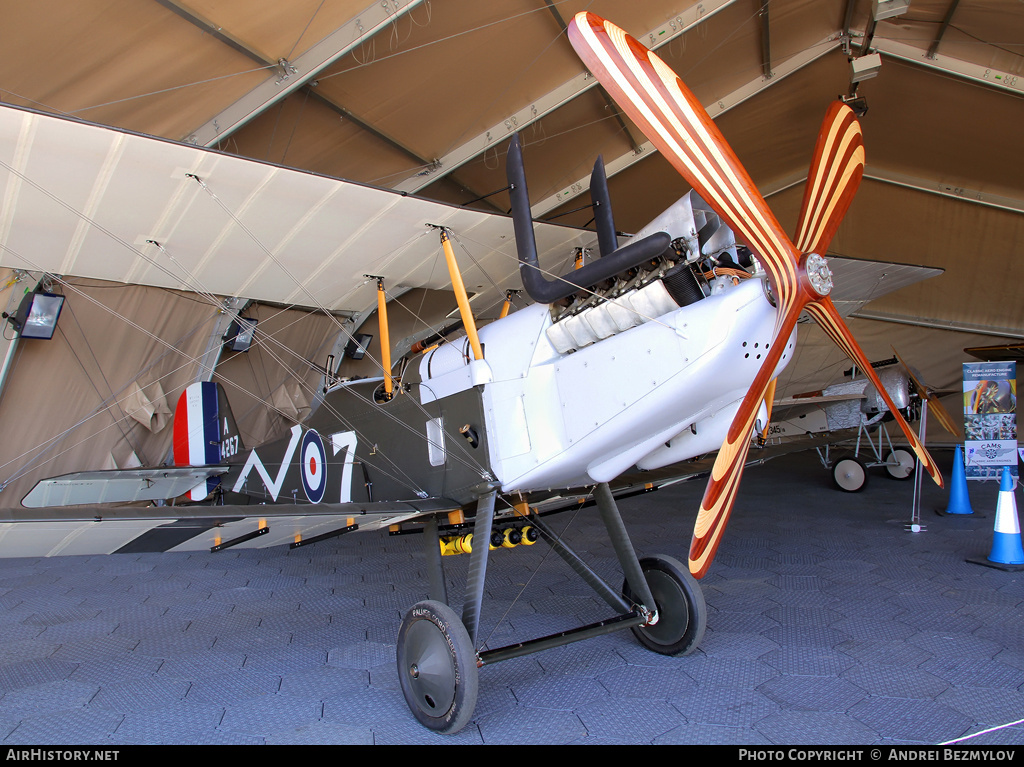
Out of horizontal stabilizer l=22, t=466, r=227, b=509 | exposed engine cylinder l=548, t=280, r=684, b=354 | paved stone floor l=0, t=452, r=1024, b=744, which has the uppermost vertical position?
exposed engine cylinder l=548, t=280, r=684, b=354

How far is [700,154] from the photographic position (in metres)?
2.38

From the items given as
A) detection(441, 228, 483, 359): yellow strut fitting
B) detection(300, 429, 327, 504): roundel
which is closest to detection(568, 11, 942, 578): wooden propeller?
detection(441, 228, 483, 359): yellow strut fitting

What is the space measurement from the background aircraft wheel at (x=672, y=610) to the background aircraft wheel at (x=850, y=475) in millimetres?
5897

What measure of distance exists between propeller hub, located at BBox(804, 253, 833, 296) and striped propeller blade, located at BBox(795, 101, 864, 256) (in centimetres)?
20

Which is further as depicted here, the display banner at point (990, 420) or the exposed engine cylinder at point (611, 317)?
the display banner at point (990, 420)

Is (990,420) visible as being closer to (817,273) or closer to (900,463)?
(900,463)

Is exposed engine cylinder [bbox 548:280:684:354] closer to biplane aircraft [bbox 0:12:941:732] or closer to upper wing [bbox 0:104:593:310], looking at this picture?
biplane aircraft [bbox 0:12:941:732]

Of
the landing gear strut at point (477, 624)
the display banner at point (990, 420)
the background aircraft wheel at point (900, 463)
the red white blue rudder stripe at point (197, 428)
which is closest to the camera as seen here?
the landing gear strut at point (477, 624)

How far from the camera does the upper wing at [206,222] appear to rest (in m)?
2.91

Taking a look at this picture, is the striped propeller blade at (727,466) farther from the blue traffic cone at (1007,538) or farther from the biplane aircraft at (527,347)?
the blue traffic cone at (1007,538)

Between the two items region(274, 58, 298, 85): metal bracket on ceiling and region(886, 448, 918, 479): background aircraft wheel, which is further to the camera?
region(886, 448, 918, 479): background aircraft wheel

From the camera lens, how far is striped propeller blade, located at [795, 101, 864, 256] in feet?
8.64

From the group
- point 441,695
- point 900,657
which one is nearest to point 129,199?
point 441,695

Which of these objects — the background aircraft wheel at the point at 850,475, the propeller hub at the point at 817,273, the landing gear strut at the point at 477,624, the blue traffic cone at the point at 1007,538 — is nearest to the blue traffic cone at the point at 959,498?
the background aircraft wheel at the point at 850,475
